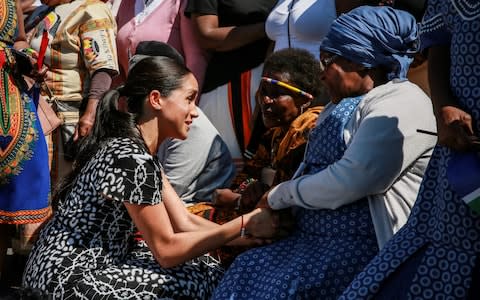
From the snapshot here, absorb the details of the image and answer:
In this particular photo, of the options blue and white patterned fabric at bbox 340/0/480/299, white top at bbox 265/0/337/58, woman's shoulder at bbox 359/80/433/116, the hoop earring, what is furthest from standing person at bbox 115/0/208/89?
blue and white patterned fabric at bbox 340/0/480/299

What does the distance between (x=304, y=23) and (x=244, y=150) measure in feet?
Answer: 2.77

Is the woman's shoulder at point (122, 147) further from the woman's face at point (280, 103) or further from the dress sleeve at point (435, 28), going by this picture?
the dress sleeve at point (435, 28)

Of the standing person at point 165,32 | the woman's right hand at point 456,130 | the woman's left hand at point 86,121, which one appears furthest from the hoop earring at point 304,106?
the woman's right hand at point 456,130

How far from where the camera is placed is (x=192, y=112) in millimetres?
4605

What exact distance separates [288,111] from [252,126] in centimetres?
61

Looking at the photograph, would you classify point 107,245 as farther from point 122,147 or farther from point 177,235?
point 122,147

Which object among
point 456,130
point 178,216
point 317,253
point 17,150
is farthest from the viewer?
point 17,150

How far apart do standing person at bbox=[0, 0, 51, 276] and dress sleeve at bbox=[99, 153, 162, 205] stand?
1.50 metres

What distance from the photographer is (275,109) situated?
5086 millimetres

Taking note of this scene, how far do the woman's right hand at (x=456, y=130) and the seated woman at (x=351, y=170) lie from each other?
2.37 feet

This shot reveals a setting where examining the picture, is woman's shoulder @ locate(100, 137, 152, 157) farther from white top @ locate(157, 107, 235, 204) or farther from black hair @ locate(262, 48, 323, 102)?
white top @ locate(157, 107, 235, 204)

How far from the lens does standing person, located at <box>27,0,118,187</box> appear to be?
244 inches

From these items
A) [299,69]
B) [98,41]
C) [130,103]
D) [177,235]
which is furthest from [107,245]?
[98,41]

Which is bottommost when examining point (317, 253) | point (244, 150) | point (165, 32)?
point (244, 150)
